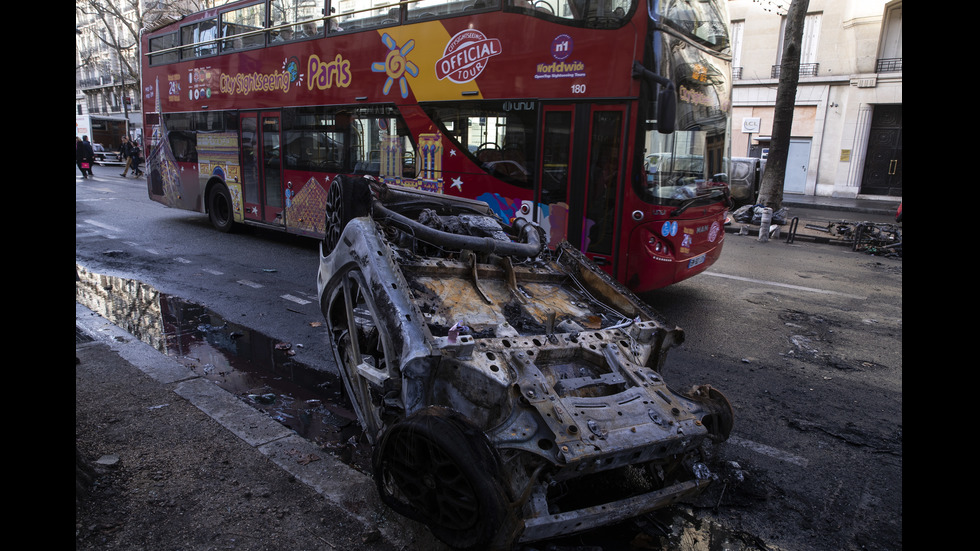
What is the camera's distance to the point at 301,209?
34.0 ft

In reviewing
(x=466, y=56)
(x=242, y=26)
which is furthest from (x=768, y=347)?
(x=242, y=26)

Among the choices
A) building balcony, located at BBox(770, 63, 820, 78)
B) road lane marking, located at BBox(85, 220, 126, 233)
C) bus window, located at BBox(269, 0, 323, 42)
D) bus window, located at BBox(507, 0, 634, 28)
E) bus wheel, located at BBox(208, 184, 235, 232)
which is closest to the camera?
bus window, located at BBox(507, 0, 634, 28)

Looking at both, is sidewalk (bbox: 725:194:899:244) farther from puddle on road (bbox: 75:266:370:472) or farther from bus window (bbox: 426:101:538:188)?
puddle on road (bbox: 75:266:370:472)

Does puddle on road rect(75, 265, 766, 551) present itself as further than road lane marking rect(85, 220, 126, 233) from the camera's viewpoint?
No

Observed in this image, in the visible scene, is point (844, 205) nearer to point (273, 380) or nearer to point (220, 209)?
point (220, 209)

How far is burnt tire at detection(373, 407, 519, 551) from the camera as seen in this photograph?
2295 millimetres

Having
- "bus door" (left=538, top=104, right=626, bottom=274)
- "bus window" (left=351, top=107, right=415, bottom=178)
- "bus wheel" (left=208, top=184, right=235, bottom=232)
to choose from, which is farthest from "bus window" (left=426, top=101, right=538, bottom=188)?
"bus wheel" (left=208, top=184, right=235, bottom=232)

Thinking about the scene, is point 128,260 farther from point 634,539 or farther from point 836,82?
point 836,82

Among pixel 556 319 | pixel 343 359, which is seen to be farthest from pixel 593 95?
pixel 343 359

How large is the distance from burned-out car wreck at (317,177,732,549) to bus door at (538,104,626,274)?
2.61m

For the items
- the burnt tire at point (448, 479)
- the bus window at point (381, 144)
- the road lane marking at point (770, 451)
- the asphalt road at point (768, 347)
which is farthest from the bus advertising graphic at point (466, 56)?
the burnt tire at point (448, 479)

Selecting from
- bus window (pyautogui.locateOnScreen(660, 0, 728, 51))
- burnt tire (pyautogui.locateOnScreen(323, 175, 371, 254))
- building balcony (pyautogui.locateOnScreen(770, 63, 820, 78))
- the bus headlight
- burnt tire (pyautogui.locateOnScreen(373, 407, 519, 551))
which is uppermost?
building balcony (pyautogui.locateOnScreen(770, 63, 820, 78))

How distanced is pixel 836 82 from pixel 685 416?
85.1 ft
